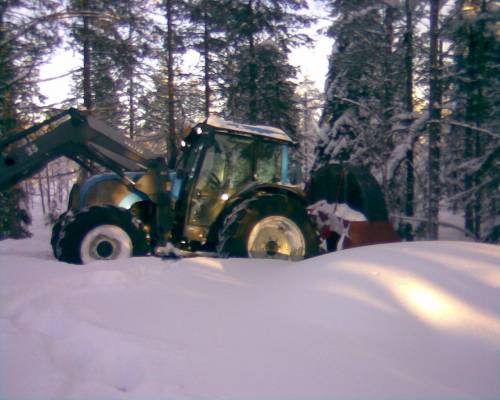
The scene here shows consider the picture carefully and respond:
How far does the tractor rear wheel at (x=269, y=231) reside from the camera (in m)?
5.86

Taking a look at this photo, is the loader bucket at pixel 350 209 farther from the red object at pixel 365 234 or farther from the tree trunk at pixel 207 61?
the tree trunk at pixel 207 61

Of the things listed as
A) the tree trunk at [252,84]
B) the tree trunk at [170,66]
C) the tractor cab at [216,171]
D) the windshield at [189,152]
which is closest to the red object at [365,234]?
the tractor cab at [216,171]

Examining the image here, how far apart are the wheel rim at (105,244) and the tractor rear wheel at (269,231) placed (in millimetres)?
1350

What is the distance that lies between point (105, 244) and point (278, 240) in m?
2.54

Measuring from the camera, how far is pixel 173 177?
688 cm

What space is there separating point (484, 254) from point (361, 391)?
218cm

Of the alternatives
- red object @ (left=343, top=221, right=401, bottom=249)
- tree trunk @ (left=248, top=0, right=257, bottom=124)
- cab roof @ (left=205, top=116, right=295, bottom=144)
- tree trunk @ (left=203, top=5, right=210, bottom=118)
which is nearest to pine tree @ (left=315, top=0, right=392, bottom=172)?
tree trunk @ (left=248, top=0, right=257, bottom=124)

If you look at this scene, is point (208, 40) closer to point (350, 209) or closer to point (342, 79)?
point (342, 79)

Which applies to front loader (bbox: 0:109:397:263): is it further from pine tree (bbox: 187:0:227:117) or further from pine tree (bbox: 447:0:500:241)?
pine tree (bbox: 187:0:227:117)

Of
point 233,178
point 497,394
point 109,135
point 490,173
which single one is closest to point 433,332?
point 497,394

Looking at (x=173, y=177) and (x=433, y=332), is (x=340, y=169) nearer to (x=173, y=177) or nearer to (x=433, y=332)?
(x=173, y=177)

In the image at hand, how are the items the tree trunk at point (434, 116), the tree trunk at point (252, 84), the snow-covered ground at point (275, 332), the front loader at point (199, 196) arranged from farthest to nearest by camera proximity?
the tree trunk at point (252, 84)
the tree trunk at point (434, 116)
the front loader at point (199, 196)
the snow-covered ground at point (275, 332)

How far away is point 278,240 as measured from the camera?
6180mm

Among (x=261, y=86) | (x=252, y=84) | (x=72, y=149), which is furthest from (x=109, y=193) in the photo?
(x=261, y=86)
